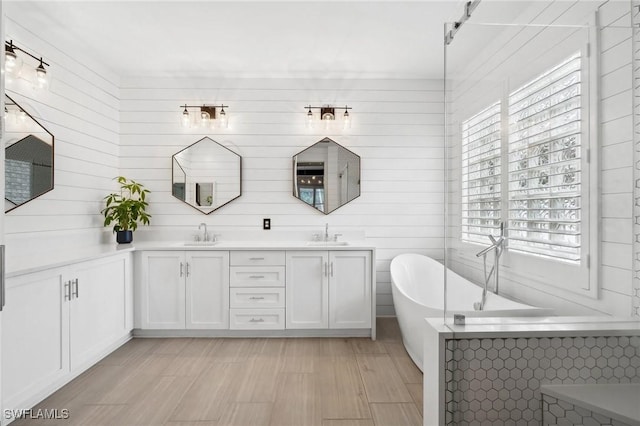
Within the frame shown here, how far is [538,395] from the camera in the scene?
1336mm

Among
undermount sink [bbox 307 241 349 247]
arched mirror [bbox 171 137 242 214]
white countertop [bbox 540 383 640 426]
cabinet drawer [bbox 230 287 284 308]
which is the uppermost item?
arched mirror [bbox 171 137 242 214]

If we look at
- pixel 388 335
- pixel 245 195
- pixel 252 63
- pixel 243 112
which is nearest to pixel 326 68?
pixel 252 63

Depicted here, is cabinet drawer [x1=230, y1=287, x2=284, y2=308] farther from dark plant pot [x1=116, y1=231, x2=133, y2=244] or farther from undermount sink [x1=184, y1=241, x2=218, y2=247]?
dark plant pot [x1=116, y1=231, x2=133, y2=244]

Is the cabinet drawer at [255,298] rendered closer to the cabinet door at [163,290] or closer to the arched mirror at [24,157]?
the cabinet door at [163,290]

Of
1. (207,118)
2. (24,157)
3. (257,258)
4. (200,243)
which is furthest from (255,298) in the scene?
(24,157)

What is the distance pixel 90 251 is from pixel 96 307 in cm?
47

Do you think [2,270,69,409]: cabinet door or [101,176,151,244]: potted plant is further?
[101,176,151,244]: potted plant

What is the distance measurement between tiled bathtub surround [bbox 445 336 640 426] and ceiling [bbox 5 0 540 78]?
219 centimetres

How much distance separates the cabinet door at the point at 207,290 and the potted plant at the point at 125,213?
682mm

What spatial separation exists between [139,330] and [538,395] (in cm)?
326

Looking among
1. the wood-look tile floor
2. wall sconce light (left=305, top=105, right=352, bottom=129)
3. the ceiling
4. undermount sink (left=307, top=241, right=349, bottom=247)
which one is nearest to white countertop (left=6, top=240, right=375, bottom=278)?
undermount sink (left=307, top=241, right=349, bottom=247)

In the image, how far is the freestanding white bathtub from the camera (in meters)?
1.45

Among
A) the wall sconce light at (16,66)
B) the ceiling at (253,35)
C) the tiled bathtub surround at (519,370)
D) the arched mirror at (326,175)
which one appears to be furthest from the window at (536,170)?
the wall sconce light at (16,66)

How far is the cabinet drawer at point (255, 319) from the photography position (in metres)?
3.32
